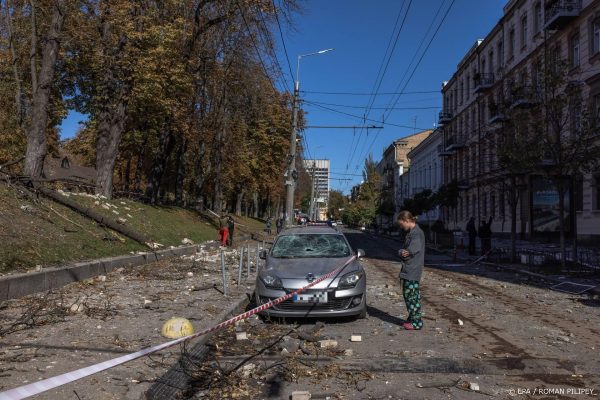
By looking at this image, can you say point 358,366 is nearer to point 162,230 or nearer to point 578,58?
point 162,230

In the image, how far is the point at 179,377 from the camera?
5340 millimetres

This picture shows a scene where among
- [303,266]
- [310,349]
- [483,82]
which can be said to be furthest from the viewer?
[483,82]

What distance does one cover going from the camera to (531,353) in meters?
6.48

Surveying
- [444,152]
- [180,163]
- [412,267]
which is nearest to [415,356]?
[412,267]

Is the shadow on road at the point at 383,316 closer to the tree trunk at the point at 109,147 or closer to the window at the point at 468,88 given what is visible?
the tree trunk at the point at 109,147

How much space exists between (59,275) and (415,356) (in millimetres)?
7082

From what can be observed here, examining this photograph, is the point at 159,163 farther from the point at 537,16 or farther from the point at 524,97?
the point at 537,16

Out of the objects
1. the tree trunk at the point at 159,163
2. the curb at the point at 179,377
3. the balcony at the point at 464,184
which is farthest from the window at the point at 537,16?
the curb at the point at 179,377

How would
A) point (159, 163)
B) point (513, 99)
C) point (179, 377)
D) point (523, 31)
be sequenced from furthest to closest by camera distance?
point (523, 31), point (159, 163), point (513, 99), point (179, 377)

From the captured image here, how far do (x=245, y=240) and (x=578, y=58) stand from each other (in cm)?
2104

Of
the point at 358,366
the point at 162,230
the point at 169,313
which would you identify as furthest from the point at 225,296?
the point at 162,230

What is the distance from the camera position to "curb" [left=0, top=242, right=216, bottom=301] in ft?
28.5

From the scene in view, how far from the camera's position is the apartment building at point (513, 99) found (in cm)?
2296

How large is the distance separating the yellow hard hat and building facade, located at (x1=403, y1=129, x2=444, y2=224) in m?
49.4
